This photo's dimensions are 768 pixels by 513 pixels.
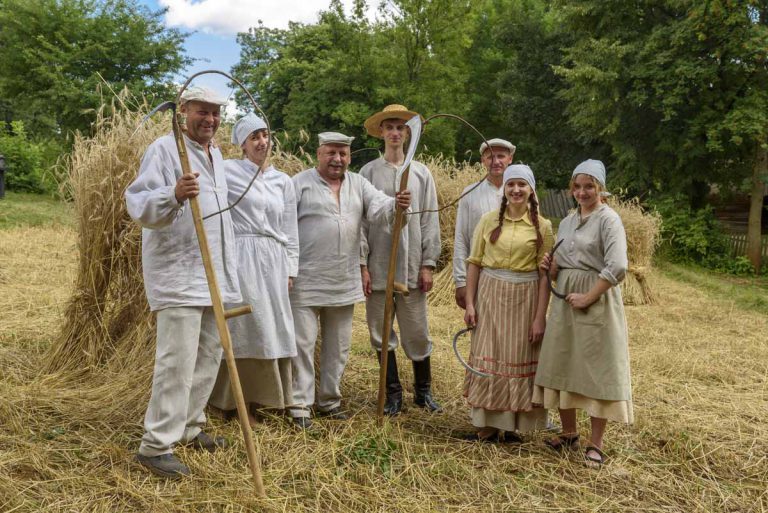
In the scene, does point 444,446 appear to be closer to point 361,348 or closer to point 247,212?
point 247,212

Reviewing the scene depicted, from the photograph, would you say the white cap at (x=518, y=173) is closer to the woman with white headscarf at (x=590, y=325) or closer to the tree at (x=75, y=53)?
the woman with white headscarf at (x=590, y=325)

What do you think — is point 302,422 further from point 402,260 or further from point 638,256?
point 638,256

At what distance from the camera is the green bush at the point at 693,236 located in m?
14.9

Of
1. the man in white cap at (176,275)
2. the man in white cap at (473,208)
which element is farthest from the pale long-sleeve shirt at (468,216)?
the man in white cap at (176,275)

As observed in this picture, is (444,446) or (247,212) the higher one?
(247,212)

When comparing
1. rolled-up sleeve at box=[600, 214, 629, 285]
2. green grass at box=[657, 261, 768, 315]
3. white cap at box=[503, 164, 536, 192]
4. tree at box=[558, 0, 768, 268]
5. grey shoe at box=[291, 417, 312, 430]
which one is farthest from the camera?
tree at box=[558, 0, 768, 268]

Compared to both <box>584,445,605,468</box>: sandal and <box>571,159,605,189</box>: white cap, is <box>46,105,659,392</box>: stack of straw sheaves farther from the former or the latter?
<box>584,445,605,468</box>: sandal

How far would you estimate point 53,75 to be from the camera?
19.3m

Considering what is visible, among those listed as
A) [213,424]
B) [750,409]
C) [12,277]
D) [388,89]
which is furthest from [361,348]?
[388,89]

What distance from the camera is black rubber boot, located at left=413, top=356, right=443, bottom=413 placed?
4391mm

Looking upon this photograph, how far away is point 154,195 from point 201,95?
0.51 meters

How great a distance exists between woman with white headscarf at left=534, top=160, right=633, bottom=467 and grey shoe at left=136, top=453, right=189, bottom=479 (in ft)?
5.73

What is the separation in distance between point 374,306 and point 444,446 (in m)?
0.99

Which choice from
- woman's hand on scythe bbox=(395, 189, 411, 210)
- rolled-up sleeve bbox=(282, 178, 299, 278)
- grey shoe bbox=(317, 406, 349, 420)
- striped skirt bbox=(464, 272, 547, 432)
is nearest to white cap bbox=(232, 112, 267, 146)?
rolled-up sleeve bbox=(282, 178, 299, 278)
